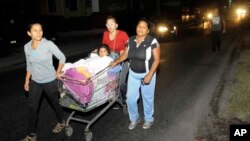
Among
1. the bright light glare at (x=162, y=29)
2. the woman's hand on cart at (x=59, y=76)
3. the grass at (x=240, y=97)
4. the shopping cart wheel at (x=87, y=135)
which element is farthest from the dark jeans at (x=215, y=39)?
the woman's hand on cart at (x=59, y=76)

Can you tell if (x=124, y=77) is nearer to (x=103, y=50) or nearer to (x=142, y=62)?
(x=103, y=50)

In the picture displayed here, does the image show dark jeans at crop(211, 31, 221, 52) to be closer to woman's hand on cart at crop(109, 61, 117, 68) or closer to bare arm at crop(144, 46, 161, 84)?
bare arm at crop(144, 46, 161, 84)

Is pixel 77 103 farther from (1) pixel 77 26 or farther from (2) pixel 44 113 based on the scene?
(1) pixel 77 26

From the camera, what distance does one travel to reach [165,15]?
24438mm

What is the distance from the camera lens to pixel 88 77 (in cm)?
540

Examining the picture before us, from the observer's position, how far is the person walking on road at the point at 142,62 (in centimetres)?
587

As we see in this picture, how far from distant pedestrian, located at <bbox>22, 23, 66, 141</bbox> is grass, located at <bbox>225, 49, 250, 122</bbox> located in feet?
11.3

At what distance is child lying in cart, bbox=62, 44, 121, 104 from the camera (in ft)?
17.6

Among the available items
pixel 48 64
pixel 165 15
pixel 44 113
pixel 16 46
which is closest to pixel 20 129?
pixel 44 113

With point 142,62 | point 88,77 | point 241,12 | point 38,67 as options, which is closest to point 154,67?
point 142,62

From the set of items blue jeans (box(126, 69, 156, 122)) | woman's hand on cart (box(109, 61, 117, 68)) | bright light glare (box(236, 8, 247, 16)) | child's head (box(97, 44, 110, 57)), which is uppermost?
bright light glare (box(236, 8, 247, 16))

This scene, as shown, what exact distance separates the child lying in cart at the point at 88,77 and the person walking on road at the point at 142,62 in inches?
8.2

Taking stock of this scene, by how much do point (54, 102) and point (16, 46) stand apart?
45.0ft

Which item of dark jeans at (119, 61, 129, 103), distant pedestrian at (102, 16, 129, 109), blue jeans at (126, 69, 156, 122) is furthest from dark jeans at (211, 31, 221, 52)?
blue jeans at (126, 69, 156, 122)
